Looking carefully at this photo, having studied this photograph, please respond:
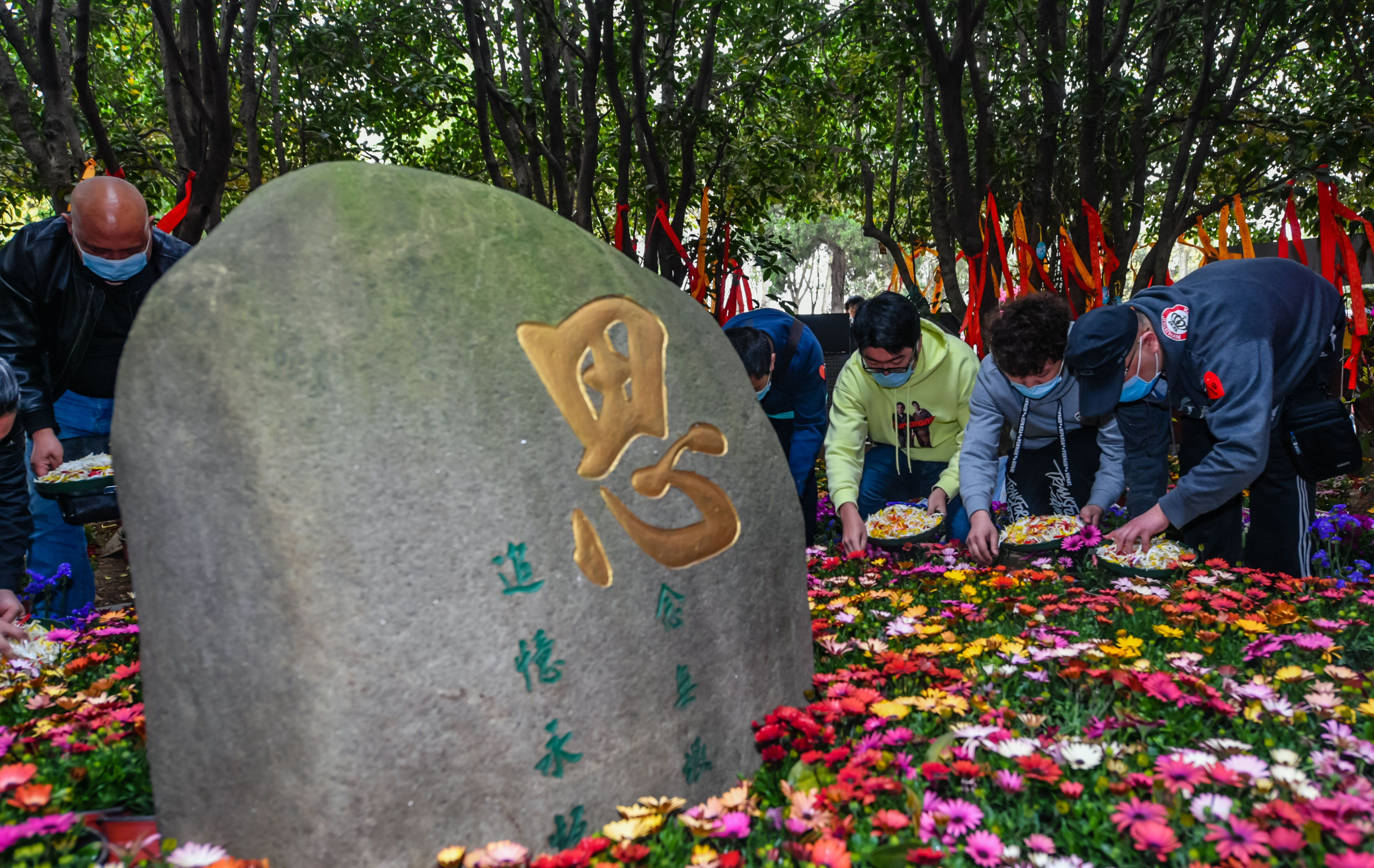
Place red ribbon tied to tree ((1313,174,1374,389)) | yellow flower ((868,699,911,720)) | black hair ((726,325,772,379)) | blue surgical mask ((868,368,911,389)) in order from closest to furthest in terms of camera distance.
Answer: yellow flower ((868,699,911,720)) < black hair ((726,325,772,379)) < blue surgical mask ((868,368,911,389)) < red ribbon tied to tree ((1313,174,1374,389))

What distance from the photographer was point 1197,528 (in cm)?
380

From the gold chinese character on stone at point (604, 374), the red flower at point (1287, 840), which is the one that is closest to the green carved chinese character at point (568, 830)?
the gold chinese character on stone at point (604, 374)

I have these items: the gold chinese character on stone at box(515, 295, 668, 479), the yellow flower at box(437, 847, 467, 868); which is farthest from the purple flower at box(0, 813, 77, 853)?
the gold chinese character on stone at box(515, 295, 668, 479)

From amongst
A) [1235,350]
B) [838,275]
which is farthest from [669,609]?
[838,275]

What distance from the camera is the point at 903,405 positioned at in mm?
4445

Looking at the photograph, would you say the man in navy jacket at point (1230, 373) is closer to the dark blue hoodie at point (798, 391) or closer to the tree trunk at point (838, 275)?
the dark blue hoodie at point (798, 391)

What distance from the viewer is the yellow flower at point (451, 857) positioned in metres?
1.60

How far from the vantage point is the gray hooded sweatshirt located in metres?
3.81

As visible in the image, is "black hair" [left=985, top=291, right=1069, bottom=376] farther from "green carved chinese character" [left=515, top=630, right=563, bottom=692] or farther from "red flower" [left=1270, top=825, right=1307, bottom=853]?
"green carved chinese character" [left=515, top=630, right=563, bottom=692]

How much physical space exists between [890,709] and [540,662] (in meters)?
0.90

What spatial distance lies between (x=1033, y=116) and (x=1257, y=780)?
21.9 ft

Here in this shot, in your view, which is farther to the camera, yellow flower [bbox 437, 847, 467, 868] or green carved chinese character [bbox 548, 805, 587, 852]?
green carved chinese character [bbox 548, 805, 587, 852]

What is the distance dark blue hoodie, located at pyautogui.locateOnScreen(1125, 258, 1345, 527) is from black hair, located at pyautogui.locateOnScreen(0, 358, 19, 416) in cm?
386

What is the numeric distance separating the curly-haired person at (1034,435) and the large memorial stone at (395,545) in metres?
2.03
